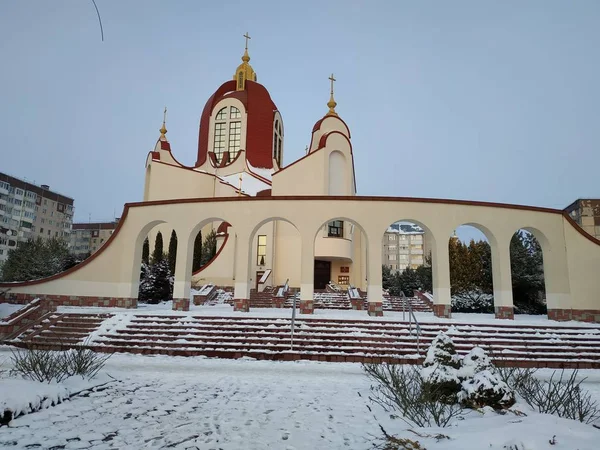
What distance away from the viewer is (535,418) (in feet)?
12.2

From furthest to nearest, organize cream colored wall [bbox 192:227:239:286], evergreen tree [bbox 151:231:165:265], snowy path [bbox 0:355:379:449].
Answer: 1. evergreen tree [bbox 151:231:165:265]
2. cream colored wall [bbox 192:227:239:286]
3. snowy path [bbox 0:355:379:449]

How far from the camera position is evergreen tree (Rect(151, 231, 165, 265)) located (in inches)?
1044

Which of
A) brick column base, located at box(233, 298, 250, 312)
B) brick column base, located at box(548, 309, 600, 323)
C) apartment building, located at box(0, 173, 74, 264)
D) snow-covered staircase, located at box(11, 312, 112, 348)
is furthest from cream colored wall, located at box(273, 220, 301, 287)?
apartment building, located at box(0, 173, 74, 264)

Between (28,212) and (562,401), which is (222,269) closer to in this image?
(562,401)

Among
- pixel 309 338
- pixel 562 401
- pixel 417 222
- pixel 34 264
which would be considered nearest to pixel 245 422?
pixel 562 401

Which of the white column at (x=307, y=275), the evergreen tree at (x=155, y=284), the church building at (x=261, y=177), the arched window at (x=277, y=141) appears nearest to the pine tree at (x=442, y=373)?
the white column at (x=307, y=275)

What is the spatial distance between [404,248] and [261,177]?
51793mm

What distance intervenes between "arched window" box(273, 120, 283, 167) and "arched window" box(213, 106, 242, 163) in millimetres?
3013

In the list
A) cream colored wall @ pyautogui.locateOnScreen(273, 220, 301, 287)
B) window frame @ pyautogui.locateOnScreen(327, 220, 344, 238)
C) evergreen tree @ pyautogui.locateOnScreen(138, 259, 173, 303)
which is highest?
window frame @ pyautogui.locateOnScreen(327, 220, 344, 238)

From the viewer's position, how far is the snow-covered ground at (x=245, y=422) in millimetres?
3547

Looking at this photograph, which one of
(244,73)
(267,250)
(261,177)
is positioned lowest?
(267,250)

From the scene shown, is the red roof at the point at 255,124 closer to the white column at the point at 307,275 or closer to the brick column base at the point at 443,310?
the white column at the point at 307,275

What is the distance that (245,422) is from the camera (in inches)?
185

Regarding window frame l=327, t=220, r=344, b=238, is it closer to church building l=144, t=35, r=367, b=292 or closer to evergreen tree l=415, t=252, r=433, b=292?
church building l=144, t=35, r=367, b=292
